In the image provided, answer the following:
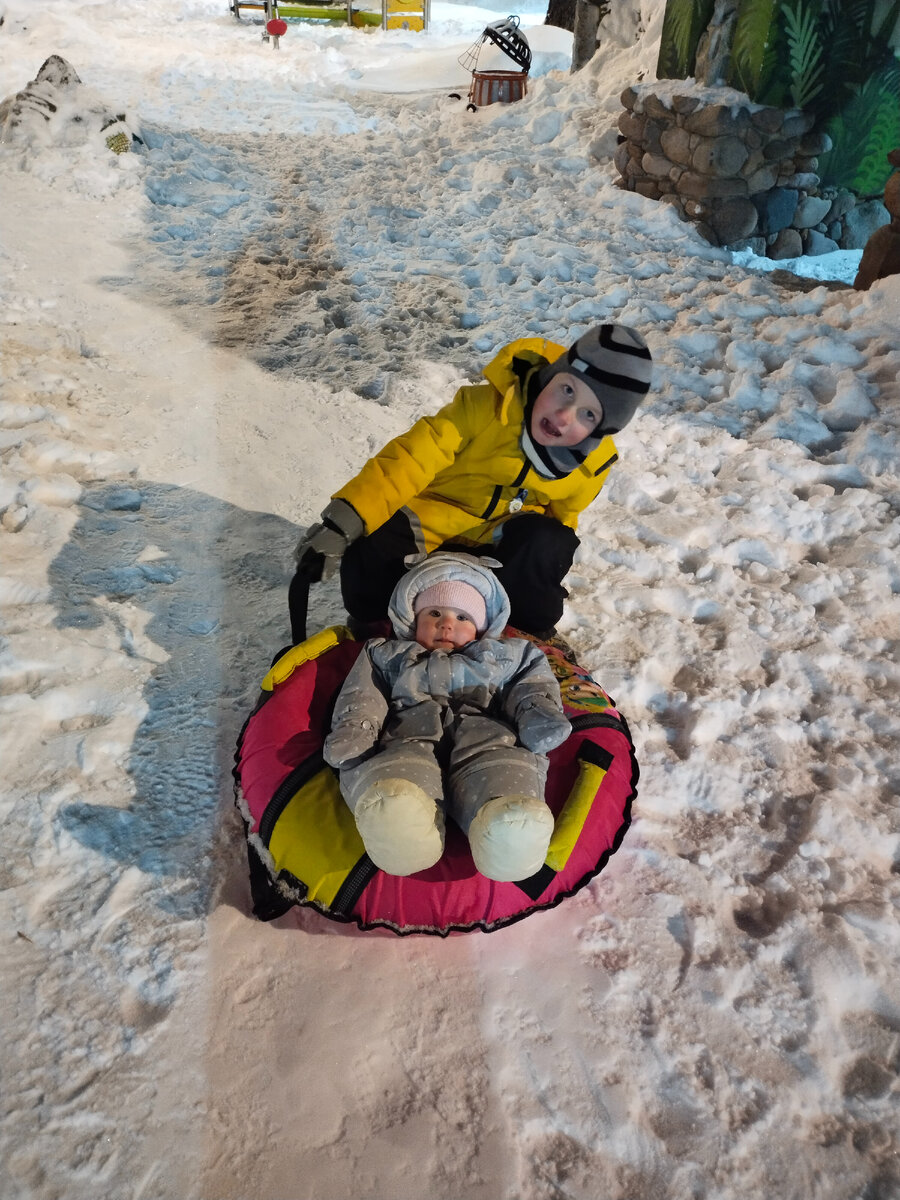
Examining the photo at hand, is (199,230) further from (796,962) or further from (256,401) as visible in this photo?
(796,962)

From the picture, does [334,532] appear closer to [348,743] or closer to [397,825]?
[348,743]

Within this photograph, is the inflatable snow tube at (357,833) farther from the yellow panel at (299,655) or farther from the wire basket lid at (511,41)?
the wire basket lid at (511,41)

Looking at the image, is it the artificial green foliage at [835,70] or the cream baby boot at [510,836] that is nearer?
the cream baby boot at [510,836]

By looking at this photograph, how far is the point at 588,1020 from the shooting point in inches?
60.2

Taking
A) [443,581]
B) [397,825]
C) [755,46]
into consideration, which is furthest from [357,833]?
[755,46]

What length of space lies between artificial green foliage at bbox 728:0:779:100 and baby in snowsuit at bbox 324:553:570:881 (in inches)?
182

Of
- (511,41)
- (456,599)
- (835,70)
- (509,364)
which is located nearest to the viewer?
(456,599)

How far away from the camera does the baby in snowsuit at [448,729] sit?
1.41 meters

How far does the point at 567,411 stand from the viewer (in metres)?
1.89

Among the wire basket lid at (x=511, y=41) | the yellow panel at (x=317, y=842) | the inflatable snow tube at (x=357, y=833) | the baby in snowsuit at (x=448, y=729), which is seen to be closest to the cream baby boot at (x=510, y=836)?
the baby in snowsuit at (x=448, y=729)

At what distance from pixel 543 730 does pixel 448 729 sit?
21 cm

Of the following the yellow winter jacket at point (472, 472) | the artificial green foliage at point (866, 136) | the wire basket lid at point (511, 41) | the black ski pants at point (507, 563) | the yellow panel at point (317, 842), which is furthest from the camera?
the wire basket lid at point (511, 41)

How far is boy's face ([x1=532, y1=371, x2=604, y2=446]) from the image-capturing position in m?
1.88

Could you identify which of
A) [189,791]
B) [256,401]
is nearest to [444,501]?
[189,791]
